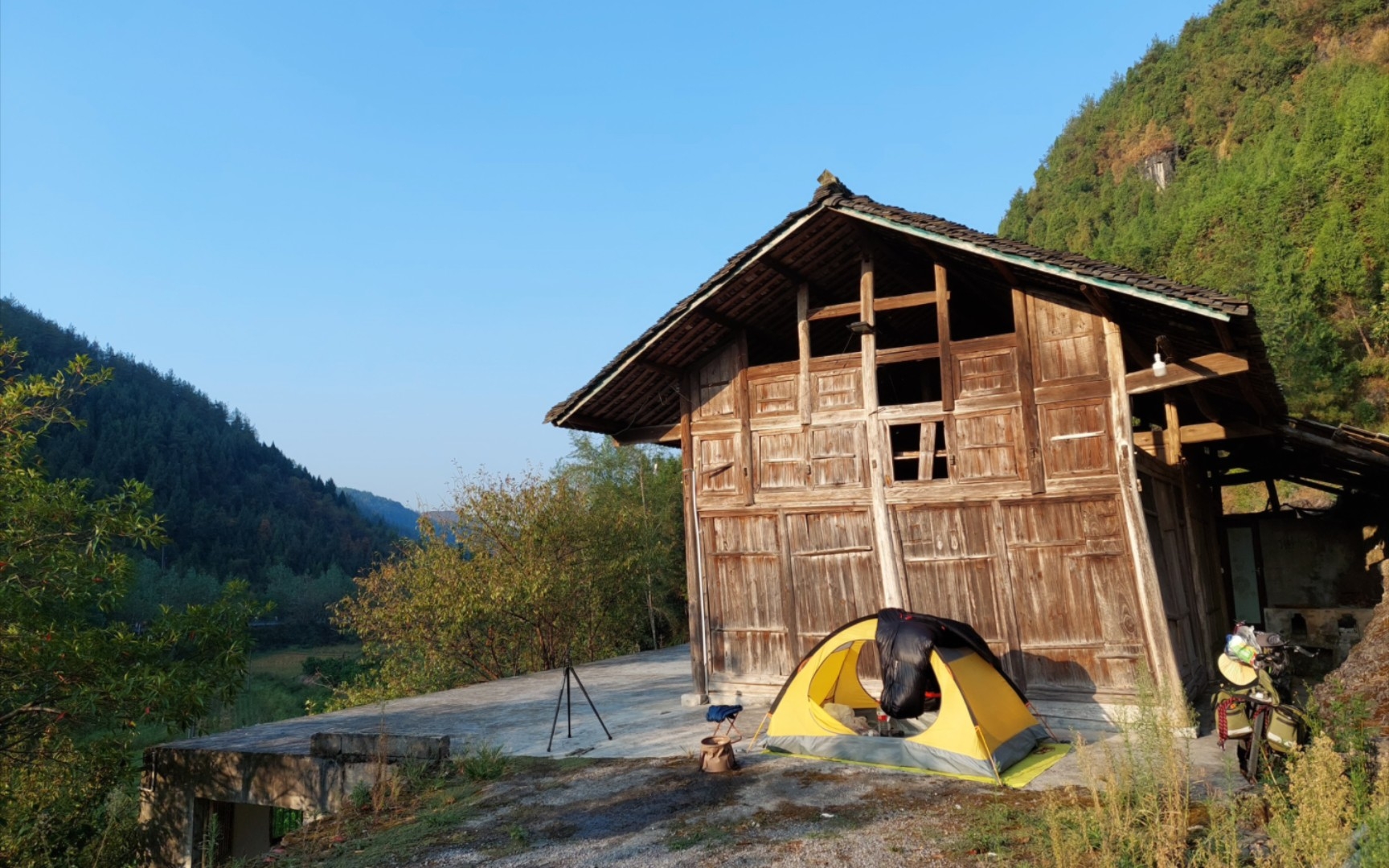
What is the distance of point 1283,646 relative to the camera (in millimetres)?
6691

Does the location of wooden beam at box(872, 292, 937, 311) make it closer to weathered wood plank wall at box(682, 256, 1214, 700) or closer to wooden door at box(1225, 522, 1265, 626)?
weathered wood plank wall at box(682, 256, 1214, 700)

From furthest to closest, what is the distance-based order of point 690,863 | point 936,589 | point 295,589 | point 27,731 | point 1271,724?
point 295,589
point 936,589
point 27,731
point 1271,724
point 690,863

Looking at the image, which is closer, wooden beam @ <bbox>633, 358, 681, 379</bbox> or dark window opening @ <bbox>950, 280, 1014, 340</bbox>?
dark window opening @ <bbox>950, 280, 1014, 340</bbox>

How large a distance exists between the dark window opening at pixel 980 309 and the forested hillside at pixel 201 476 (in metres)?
59.5

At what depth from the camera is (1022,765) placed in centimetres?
789

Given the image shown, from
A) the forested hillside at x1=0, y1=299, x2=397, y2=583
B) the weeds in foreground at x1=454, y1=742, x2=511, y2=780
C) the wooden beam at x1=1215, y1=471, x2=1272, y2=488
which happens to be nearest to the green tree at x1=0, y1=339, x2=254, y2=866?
the weeds in foreground at x1=454, y1=742, x2=511, y2=780

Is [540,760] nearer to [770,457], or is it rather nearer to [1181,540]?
[770,457]

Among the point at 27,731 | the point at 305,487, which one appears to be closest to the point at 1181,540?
the point at 27,731

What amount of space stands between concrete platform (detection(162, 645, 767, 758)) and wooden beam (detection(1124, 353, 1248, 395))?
6.07m

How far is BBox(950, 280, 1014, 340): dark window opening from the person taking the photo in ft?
35.9

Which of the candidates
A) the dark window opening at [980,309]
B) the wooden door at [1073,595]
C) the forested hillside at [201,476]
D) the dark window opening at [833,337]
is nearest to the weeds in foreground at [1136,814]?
the wooden door at [1073,595]

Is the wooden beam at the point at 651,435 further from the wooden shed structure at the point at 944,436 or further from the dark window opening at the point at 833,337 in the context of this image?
the dark window opening at the point at 833,337

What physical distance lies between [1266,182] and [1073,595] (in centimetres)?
5176

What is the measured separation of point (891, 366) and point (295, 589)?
2674 inches
